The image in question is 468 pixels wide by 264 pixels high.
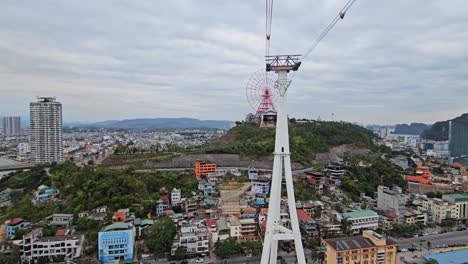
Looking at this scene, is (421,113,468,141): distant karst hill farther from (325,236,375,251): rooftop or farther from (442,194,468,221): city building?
(325,236,375,251): rooftop

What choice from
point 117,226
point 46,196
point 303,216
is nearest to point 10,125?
point 46,196

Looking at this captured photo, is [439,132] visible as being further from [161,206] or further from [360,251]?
[161,206]

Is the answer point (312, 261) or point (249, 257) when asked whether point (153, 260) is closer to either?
point (249, 257)

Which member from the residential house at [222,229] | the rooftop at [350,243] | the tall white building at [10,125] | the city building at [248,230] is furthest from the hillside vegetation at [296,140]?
the tall white building at [10,125]

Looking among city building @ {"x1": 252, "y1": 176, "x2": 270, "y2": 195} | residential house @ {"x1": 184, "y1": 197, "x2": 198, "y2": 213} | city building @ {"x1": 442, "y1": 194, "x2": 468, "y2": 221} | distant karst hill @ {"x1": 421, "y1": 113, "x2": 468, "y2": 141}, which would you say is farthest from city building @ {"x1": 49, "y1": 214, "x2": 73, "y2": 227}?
distant karst hill @ {"x1": 421, "y1": 113, "x2": 468, "y2": 141}

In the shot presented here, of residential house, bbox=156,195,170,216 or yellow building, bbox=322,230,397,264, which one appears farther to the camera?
residential house, bbox=156,195,170,216

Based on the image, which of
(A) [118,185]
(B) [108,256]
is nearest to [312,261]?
(B) [108,256]
